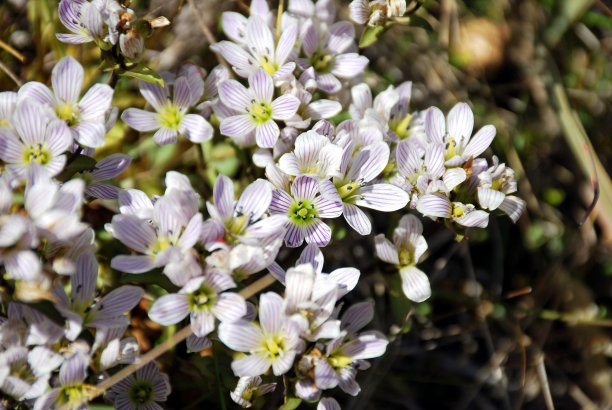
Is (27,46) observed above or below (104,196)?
below

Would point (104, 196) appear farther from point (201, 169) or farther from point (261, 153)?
→ point (201, 169)

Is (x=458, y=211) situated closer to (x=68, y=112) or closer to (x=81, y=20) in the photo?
(x=68, y=112)

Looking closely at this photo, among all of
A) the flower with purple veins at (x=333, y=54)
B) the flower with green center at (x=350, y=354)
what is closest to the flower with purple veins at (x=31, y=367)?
the flower with green center at (x=350, y=354)

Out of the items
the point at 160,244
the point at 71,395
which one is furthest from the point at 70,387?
the point at 160,244

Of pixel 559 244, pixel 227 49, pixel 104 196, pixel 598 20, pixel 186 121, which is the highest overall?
pixel 598 20

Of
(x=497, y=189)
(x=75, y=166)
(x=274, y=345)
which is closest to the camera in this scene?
(x=274, y=345)

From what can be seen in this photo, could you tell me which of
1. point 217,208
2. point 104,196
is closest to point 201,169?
point 104,196
